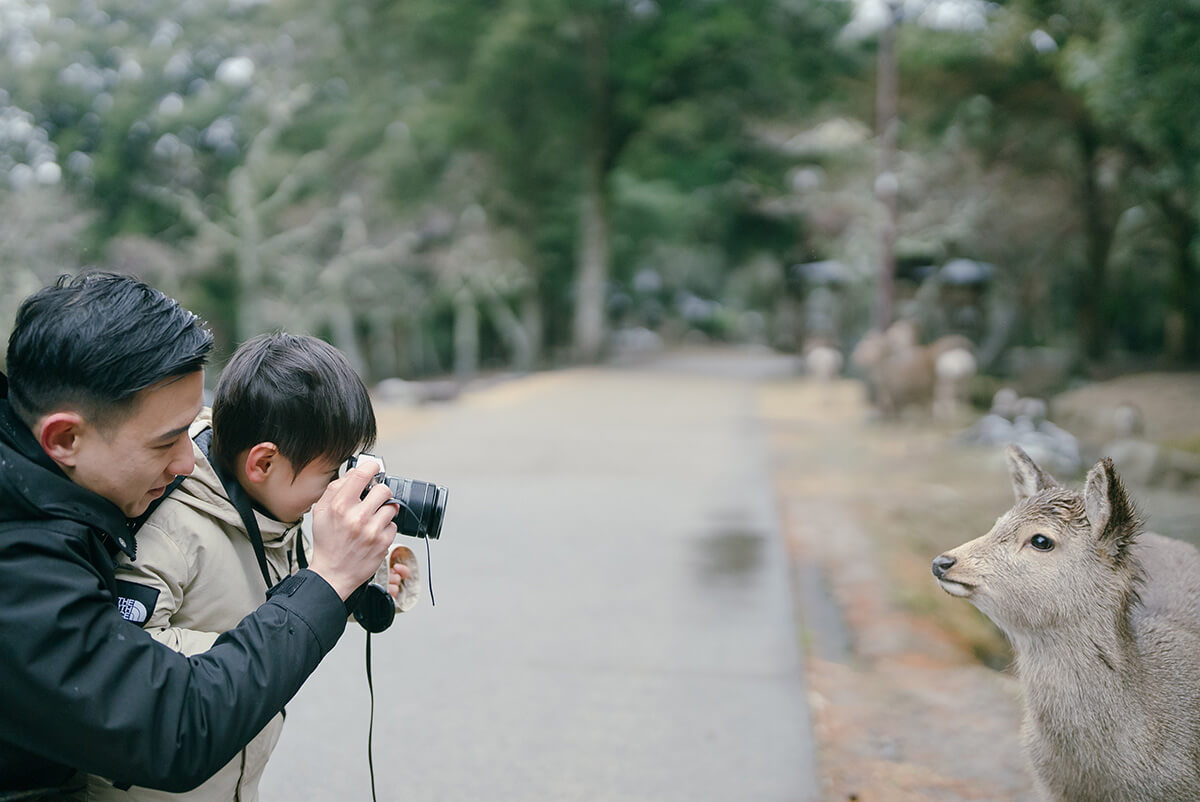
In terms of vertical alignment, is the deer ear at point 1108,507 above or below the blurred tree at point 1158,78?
below

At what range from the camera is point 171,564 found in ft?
5.18

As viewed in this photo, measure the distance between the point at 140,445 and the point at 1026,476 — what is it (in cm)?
193

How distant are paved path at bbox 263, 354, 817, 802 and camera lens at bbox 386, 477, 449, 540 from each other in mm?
1770

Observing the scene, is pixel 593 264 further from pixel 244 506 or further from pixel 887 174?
pixel 244 506

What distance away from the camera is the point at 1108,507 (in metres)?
2.13

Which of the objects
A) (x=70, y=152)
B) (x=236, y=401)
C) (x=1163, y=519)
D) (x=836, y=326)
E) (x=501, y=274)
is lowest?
(x=836, y=326)

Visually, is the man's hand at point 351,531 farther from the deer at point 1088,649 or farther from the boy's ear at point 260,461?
the deer at point 1088,649

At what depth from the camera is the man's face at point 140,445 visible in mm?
1382

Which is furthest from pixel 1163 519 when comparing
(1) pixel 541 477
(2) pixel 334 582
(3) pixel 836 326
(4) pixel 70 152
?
(3) pixel 836 326

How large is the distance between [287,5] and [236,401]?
20158 mm

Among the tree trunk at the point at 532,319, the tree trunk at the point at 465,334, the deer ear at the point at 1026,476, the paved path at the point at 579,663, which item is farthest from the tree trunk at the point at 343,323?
the deer ear at the point at 1026,476

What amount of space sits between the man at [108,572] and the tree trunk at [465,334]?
17350 millimetres

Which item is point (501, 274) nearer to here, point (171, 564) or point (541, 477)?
point (541, 477)

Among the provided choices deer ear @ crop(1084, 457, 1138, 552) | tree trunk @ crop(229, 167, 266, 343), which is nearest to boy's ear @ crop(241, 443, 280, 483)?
deer ear @ crop(1084, 457, 1138, 552)
